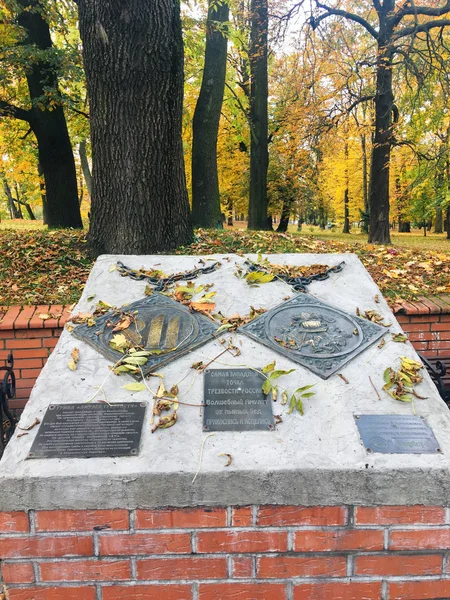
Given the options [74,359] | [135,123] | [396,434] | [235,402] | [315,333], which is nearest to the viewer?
[396,434]

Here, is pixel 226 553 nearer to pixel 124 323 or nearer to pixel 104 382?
pixel 104 382

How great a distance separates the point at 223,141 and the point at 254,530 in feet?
60.6

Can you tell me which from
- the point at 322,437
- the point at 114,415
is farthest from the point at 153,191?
the point at 322,437

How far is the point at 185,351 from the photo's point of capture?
7.77 ft

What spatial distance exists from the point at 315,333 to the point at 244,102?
1547 cm

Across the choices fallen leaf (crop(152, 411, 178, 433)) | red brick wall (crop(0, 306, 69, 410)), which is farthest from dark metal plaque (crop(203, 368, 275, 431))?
red brick wall (crop(0, 306, 69, 410))

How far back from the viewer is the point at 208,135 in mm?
9656

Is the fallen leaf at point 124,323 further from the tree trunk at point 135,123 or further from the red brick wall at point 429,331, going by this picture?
the tree trunk at point 135,123

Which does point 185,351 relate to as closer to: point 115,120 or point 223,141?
point 115,120

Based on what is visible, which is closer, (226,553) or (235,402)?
(226,553)

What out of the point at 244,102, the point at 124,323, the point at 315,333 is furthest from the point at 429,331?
the point at 244,102

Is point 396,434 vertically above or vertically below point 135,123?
below

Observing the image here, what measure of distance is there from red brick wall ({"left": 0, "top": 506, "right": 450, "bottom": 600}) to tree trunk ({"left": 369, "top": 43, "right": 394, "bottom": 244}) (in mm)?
10152

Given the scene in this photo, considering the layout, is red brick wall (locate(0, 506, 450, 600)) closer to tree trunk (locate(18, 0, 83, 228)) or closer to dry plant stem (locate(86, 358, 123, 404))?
dry plant stem (locate(86, 358, 123, 404))
